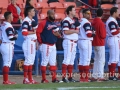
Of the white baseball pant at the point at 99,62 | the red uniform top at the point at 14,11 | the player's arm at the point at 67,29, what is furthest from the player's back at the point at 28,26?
the red uniform top at the point at 14,11

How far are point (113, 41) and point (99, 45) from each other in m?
0.40

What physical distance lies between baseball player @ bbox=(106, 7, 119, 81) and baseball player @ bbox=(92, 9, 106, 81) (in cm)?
25

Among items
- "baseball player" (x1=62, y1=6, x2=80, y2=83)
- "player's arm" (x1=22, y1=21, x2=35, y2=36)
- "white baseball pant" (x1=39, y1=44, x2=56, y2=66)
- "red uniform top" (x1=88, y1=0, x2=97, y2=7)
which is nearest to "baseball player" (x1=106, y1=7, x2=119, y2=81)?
"baseball player" (x1=62, y1=6, x2=80, y2=83)

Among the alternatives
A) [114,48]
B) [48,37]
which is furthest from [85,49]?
[48,37]

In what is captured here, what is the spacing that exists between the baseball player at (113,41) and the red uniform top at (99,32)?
0.26m

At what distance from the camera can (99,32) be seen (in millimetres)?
13734

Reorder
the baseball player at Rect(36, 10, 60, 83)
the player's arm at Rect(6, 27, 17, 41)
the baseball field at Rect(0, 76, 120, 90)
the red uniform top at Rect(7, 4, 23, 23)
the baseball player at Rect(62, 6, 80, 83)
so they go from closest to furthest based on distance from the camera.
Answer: the baseball field at Rect(0, 76, 120, 90) < the player's arm at Rect(6, 27, 17, 41) < the baseball player at Rect(36, 10, 60, 83) < the baseball player at Rect(62, 6, 80, 83) < the red uniform top at Rect(7, 4, 23, 23)

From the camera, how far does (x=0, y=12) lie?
56.5ft

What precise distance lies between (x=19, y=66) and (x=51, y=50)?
218cm

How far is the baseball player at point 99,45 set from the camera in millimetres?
13703

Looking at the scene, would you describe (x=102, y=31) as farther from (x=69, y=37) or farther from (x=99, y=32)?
(x=69, y=37)

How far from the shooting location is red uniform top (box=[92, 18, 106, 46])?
1366 centimetres

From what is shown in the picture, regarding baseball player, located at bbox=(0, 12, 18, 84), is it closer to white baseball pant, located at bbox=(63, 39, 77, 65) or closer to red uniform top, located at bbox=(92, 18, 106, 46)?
white baseball pant, located at bbox=(63, 39, 77, 65)

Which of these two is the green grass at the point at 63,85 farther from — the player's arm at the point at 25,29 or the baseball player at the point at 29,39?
the player's arm at the point at 25,29
